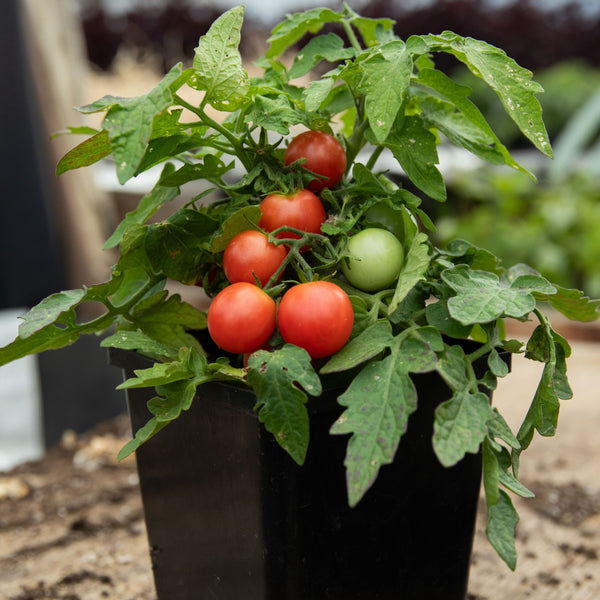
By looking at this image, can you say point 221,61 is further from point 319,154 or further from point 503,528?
point 503,528

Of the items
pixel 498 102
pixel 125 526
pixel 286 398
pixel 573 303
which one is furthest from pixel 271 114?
pixel 498 102

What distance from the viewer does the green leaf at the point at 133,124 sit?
561 millimetres

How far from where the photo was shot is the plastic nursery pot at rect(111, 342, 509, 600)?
0.68m

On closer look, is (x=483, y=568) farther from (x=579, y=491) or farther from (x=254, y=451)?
(x=254, y=451)

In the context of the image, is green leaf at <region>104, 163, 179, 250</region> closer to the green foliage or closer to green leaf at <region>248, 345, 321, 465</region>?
the green foliage

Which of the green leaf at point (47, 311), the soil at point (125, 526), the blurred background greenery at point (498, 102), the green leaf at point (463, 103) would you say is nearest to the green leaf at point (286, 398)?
the green leaf at point (47, 311)

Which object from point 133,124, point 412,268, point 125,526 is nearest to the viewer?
point 133,124

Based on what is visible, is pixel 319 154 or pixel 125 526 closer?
pixel 319 154

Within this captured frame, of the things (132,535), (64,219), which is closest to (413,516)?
(132,535)

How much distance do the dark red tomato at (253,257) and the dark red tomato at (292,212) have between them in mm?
22

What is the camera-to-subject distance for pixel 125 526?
1157mm

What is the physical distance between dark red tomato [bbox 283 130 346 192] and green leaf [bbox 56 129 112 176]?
20 centimetres

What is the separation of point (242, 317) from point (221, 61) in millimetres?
250

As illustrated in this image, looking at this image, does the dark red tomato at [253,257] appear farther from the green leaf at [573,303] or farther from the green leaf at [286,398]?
the green leaf at [573,303]
